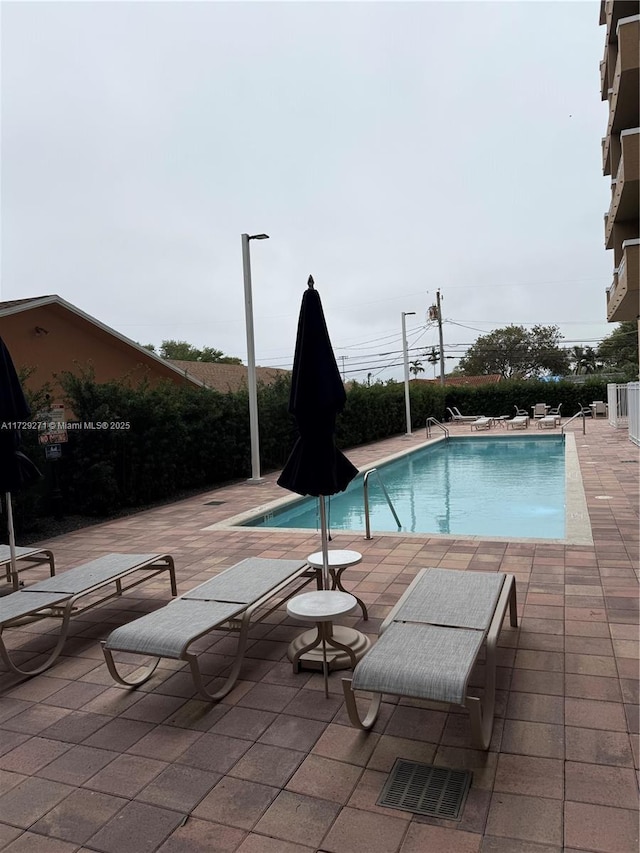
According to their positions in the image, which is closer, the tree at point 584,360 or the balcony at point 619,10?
the balcony at point 619,10

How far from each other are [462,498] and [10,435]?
8.65m

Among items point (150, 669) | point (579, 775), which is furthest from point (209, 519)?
point (579, 775)

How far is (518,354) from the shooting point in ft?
188

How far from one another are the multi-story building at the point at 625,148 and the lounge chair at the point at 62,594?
40.1 ft

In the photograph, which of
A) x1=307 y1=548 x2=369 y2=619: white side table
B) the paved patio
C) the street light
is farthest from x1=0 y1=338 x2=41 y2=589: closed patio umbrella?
the street light

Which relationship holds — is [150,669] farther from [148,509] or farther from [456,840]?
[148,509]

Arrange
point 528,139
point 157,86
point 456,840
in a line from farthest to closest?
point 528,139 < point 157,86 < point 456,840

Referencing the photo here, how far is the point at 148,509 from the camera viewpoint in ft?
32.2

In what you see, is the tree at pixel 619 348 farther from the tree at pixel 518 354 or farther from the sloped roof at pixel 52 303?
the sloped roof at pixel 52 303

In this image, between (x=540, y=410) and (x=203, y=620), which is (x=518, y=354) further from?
(x=203, y=620)

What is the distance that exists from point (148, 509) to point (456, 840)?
840 cm

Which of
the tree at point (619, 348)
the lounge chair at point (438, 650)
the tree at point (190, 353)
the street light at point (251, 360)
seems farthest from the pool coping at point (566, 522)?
the tree at point (190, 353)

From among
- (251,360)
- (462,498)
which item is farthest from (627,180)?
(251,360)

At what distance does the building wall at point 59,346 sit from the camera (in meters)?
12.3
